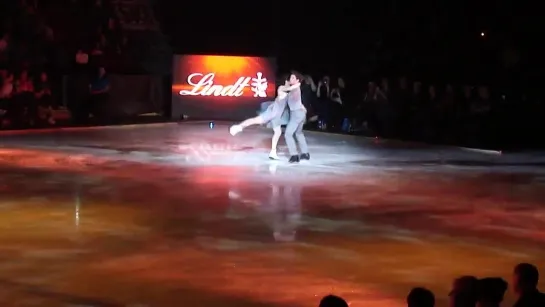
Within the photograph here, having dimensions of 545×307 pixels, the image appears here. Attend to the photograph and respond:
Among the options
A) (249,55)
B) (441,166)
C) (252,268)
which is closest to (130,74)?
(249,55)

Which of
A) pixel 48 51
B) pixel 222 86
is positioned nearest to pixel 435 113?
pixel 222 86

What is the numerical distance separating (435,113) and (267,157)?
23.6 ft

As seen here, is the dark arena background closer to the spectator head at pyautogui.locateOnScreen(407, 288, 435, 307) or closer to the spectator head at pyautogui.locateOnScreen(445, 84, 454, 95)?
the spectator head at pyautogui.locateOnScreen(407, 288, 435, 307)

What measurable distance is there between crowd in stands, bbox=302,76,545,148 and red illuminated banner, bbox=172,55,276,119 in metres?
4.03

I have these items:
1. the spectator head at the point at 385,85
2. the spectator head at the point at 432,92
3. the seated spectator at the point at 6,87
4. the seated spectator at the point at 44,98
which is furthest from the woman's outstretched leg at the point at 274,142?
the seated spectator at the point at 44,98

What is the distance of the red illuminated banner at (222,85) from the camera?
31844 millimetres

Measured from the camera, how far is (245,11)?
3541cm

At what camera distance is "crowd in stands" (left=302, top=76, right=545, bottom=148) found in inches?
952

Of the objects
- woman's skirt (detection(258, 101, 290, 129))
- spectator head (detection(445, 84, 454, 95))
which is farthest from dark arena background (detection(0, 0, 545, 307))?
woman's skirt (detection(258, 101, 290, 129))

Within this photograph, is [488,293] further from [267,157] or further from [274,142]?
[267,157]

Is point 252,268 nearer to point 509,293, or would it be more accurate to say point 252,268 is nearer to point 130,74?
point 509,293

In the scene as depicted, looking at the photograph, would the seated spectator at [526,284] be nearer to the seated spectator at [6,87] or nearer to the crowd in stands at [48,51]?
the crowd in stands at [48,51]

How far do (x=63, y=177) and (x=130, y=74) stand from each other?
17326 mm

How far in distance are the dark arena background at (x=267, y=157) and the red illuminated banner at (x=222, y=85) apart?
0.06 metres
